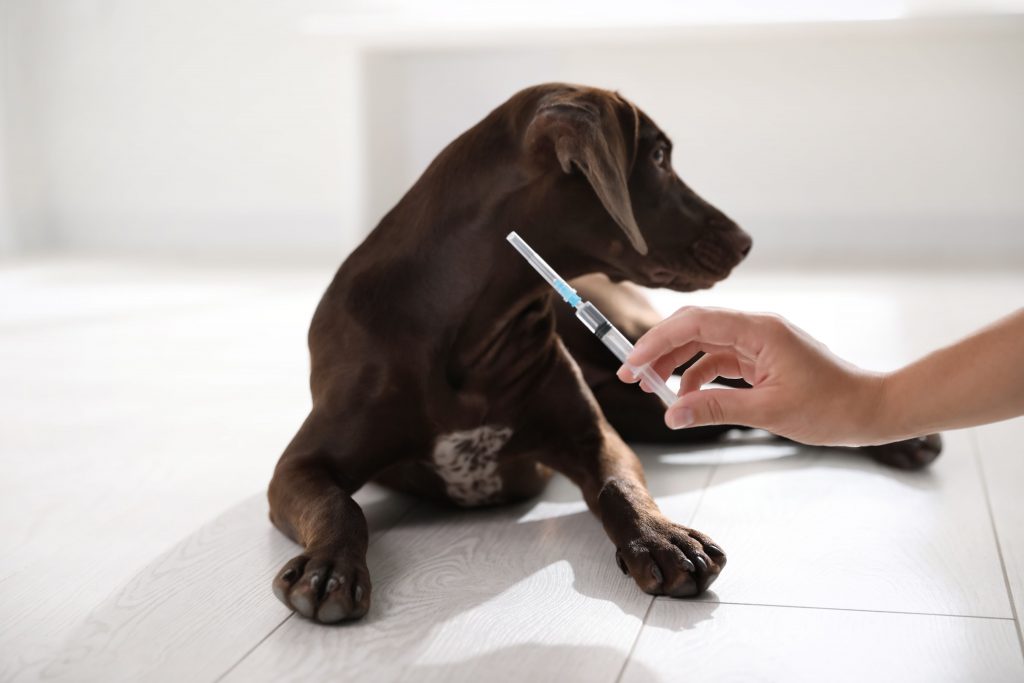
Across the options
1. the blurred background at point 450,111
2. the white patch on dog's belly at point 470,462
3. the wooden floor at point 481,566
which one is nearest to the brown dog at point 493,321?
the white patch on dog's belly at point 470,462

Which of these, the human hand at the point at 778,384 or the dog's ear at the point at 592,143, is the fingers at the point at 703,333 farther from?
the dog's ear at the point at 592,143

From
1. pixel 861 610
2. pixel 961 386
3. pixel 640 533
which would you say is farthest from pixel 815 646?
pixel 961 386

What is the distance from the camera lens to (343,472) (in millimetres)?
1853

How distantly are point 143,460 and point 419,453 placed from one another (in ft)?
2.68

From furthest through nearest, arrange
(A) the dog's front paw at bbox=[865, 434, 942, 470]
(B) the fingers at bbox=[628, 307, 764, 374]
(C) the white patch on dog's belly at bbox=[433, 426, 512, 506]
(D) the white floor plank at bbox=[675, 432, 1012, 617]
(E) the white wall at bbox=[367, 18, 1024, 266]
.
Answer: (E) the white wall at bbox=[367, 18, 1024, 266] < (A) the dog's front paw at bbox=[865, 434, 942, 470] < (C) the white patch on dog's belly at bbox=[433, 426, 512, 506] < (D) the white floor plank at bbox=[675, 432, 1012, 617] < (B) the fingers at bbox=[628, 307, 764, 374]

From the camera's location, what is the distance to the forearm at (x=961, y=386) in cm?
116

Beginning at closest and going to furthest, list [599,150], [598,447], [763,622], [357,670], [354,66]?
[357,670] → [763,622] → [599,150] → [598,447] → [354,66]

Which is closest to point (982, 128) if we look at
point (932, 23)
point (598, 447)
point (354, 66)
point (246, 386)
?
point (932, 23)

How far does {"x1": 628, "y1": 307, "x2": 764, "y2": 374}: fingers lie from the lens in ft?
4.17

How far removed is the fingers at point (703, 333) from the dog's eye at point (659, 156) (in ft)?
2.39

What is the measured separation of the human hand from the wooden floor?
0.31 m

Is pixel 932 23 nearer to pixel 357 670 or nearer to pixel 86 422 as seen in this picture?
pixel 86 422

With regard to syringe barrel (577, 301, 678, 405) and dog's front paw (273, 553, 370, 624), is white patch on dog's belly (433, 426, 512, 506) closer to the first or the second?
dog's front paw (273, 553, 370, 624)

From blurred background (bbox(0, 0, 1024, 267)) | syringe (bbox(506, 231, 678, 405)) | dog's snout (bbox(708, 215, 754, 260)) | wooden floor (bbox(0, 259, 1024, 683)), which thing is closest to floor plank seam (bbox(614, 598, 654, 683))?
wooden floor (bbox(0, 259, 1024, 683))
